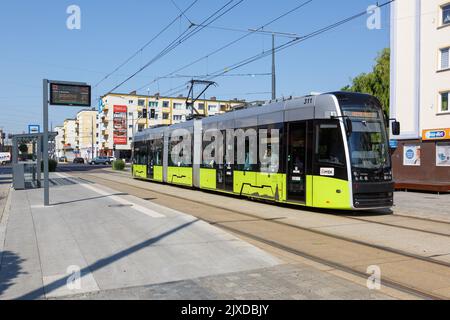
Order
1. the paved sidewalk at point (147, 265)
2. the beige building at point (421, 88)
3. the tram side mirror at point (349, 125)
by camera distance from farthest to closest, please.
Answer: the beige building at point (421, 88)
the tram side mirror at point (349, 125)
the paved sidewalk at point (147, 265)

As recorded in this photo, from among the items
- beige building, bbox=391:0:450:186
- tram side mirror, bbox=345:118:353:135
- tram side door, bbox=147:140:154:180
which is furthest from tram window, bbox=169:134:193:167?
beige building, bbox=391:0:450:186

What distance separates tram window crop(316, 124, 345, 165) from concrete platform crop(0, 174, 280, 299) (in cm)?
401

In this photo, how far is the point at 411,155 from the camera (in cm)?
2612

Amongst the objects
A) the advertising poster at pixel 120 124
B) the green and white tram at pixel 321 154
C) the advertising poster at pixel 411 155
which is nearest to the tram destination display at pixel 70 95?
the green and white tram at pixel 321 154

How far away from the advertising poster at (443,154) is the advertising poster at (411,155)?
124 centimetres

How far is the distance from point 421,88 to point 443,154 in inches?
164

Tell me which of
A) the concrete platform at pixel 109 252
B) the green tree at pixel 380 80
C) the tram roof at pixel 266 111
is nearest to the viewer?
the concrete platform at pixel 109 252

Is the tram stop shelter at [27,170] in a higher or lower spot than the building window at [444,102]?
lower

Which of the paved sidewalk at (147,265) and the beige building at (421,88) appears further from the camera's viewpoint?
the beige building at (421,88)

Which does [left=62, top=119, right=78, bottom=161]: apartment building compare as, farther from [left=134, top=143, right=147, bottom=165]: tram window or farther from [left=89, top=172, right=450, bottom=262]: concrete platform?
[left=89, top=172, right=450, bottom=262]: concrete platform

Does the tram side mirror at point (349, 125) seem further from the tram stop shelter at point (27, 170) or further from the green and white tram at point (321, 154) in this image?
the tram stop shelter at point (27, 170)

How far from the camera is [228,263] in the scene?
702 centimetres

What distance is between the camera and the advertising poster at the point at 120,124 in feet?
277
